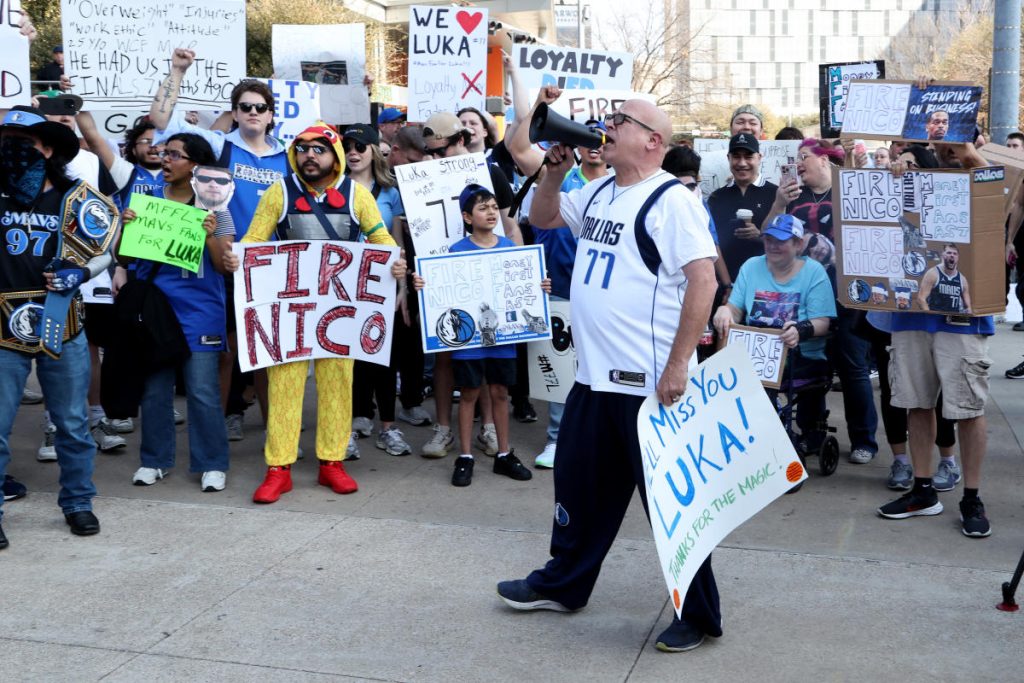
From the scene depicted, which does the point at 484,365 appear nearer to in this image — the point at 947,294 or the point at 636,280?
the point at 947,294

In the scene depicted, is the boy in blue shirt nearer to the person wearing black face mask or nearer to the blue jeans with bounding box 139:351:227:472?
the blue jeans with bounding box 139:351:227:472

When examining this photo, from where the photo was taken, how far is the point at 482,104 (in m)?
9.72

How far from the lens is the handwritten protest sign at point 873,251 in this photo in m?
5.92

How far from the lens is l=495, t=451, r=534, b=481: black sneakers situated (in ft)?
22.1

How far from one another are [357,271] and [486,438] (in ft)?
4.61

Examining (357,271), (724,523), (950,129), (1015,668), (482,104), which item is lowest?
(1015,668)

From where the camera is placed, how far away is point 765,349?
6.51 m

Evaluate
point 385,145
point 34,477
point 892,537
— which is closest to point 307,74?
point 385,145

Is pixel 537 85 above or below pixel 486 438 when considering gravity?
above

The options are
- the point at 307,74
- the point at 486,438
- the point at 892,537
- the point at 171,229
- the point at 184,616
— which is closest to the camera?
the point at 184,616

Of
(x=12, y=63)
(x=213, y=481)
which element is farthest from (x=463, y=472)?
(x=12, y=63)

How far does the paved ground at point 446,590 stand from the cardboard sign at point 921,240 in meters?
1.12

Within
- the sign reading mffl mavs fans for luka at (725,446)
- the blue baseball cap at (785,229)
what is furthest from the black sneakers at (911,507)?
the sign reading mffl mavs fans for luka at (725,446)

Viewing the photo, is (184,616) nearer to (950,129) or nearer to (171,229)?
(171,229)
